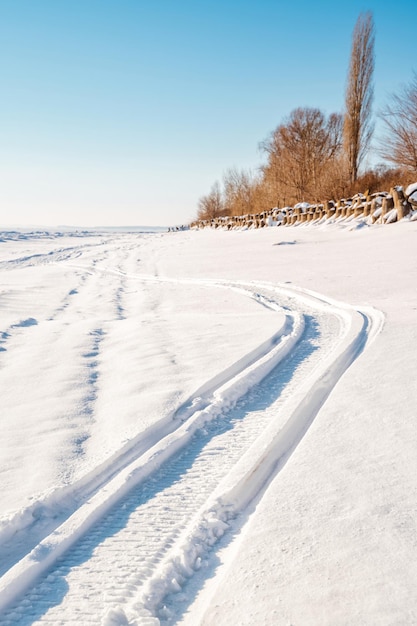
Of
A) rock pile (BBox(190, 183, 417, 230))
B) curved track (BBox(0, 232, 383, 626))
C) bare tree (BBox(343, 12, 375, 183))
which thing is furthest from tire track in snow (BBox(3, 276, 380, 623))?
bare tree (BBox(343, 12, 375, 183))

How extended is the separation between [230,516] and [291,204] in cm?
2900

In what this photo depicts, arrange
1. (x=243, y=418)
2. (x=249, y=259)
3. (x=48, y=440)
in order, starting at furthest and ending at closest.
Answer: (x=249, y=259) < (x=243, y=418) < (x=48, y=440)

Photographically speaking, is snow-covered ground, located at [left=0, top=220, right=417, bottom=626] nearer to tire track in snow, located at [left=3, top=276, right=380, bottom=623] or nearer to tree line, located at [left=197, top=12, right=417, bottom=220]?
tire track in snow, located at [left=3, top=276, right=380, bottom=623]

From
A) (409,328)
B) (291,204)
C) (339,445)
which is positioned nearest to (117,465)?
(339,445)

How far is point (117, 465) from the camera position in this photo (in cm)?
202

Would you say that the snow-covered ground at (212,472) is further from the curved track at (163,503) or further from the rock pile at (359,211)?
the rock pile at (359,211)

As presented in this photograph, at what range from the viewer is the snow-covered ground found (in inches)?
50.4

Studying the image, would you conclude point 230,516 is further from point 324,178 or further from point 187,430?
point 324,178

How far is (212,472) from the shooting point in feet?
6.48

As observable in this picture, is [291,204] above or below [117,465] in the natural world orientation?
above

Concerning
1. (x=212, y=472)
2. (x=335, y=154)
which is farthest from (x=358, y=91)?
(x=212, y=472)

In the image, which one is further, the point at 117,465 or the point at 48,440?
the point at 48,440

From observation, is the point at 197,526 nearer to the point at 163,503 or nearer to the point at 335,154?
the point at 163,503

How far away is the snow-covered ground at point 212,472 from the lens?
1281mm
